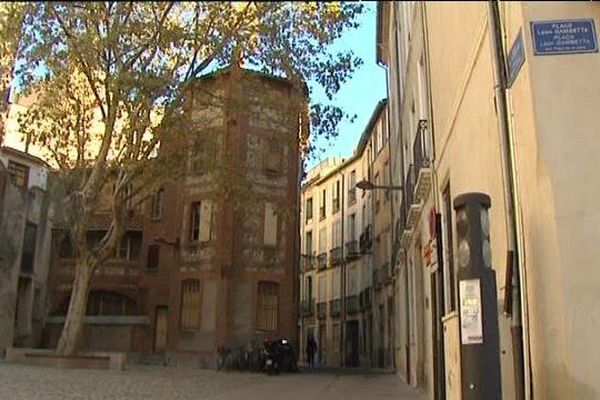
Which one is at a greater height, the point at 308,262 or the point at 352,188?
the point at 352,188

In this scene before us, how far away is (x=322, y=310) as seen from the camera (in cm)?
5066

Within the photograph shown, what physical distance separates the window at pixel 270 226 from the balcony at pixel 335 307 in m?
16.5

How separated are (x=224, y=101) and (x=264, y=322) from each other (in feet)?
37.5

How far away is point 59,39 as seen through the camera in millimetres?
20000

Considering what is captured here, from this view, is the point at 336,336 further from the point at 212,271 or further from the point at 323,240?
the point at 212,271

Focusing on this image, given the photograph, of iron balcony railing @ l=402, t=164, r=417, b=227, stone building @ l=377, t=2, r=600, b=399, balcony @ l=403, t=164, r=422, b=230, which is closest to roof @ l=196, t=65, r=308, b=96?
iron balcony railing @ l=402, t=164, r=417, b=227

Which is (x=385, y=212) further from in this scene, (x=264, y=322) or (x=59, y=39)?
(x=59, y=39)

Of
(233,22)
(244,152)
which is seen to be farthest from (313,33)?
(244,152)

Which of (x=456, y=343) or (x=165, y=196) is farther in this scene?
(x=165, y=196)

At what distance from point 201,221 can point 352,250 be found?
15208 mm

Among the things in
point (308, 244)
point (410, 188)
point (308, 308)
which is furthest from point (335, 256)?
point (410, 188)

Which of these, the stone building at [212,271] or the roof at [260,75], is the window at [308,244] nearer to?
the stone building at [212,271]

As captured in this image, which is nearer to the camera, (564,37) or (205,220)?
(564,37)

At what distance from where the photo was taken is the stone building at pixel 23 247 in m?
32.2
